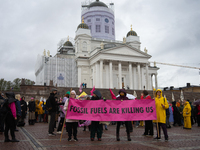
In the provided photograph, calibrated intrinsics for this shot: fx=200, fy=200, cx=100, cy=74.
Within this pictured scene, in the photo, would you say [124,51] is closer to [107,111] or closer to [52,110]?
[52,110]

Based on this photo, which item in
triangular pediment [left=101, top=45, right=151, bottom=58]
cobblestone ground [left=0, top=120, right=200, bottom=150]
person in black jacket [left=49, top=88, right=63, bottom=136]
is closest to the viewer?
cobblestone ground [left=0, top=120, right=200, bottom=150]

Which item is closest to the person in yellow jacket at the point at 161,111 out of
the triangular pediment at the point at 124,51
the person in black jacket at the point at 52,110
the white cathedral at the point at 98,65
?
the person in black jacket at the point at 52,110

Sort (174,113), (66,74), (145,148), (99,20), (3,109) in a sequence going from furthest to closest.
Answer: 1. (99,20)
2. (66,74)
3. (174,113)
4. (3,109)
5. (145,148)

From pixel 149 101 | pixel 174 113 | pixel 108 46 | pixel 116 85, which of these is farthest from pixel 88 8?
pixel 149 101

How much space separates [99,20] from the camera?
183 feet

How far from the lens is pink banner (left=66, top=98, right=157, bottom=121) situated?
7.50 meters

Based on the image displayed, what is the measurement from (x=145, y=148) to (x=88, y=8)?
55.8 meters

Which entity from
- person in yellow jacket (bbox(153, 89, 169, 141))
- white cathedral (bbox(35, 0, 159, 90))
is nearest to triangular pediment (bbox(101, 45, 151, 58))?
white cathedral (bbox(35, 0, 159, 90))

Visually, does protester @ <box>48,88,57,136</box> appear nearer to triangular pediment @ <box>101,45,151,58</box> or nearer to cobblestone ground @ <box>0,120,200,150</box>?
cobblestone ground @ <box>0,120,200,150</box>

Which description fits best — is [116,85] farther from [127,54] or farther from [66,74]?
[66,74]

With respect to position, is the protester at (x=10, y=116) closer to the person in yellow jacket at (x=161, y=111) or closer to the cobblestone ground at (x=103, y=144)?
the cobblestone ground at (x=103, y=144)

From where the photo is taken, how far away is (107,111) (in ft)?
24.8

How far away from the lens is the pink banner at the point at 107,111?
750cm

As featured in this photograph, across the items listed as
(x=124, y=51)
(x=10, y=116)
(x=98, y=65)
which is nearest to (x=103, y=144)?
(x=10, y=116)
